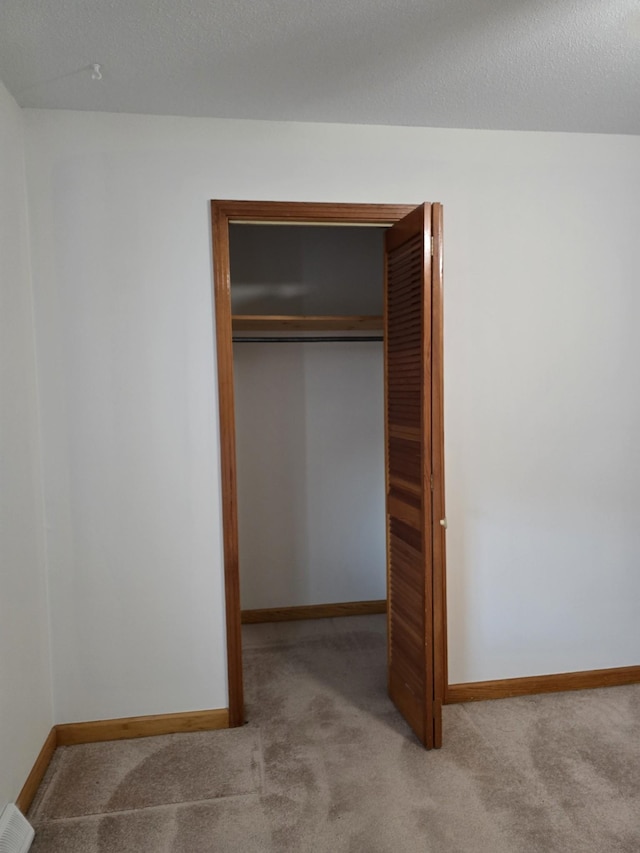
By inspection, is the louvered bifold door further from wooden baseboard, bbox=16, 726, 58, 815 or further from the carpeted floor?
wooden baseboard, bbox=16, 726, 58, 815

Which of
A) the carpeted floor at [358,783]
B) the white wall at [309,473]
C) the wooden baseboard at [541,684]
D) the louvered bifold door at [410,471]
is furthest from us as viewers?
the white wall at [309,473]

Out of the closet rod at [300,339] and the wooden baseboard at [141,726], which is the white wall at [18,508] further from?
the closet rod at [300,339]

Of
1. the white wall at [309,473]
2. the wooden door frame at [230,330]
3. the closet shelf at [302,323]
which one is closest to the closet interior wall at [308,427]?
the white wall at [309,473]

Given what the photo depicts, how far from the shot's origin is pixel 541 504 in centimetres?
275

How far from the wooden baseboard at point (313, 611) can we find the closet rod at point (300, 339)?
→ 5.50 feet

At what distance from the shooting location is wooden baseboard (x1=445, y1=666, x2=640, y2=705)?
2711mm

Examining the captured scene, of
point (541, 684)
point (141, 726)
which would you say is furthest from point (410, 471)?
point (141, 726)

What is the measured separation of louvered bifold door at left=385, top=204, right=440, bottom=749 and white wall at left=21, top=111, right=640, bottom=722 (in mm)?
266

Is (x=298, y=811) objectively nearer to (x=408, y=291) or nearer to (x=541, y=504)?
(x=541, y=504)

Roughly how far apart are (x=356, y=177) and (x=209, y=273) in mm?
759

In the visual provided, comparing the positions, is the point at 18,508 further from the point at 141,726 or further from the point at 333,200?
the point at 333,200

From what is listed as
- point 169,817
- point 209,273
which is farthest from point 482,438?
point 169,817

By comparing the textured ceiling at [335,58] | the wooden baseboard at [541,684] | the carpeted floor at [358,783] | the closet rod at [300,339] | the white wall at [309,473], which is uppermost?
the textured ceiling at [335,58]

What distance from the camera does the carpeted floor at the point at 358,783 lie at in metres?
1.90
